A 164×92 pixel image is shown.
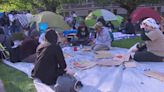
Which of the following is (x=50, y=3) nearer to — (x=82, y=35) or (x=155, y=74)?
(x=82, y=35)

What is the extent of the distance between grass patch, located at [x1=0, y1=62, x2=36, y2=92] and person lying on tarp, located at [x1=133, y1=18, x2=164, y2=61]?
3.20m

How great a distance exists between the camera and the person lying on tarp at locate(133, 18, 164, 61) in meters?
8.95

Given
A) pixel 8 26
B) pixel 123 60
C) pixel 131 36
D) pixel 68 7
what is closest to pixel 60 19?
pixel 8 26

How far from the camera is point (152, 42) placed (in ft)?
30.0

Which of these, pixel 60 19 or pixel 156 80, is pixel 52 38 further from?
pixel 60 19

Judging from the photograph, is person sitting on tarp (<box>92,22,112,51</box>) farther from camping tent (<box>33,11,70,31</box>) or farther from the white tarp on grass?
camping tent (<box>33,11,70,31</box>)

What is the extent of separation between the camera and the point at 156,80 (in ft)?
23.4

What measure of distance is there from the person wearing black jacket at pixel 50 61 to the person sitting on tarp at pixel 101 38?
556cm

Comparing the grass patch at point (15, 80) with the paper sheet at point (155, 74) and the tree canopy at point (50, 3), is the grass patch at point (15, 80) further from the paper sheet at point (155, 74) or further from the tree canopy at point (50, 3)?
the tree canopy at point (50, 3)

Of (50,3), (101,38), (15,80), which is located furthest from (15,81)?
(50,3)

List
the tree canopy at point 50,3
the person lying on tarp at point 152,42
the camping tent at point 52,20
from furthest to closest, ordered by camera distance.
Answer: the tree canopy at point 50,3 < the camping tent at point 52,20 < the person lying on tarp at point 152,42

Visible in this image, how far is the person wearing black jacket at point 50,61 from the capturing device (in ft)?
19.9

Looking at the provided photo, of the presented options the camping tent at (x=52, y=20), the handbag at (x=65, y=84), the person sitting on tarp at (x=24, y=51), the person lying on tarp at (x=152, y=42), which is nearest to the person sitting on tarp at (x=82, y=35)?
the person sitting on tarp at (x=24, y=51)

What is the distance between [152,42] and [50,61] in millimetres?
3957
